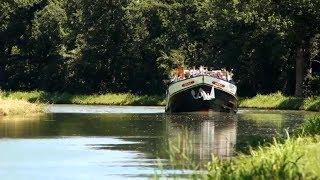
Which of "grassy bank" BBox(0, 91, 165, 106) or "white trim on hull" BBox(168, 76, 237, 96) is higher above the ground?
"white trim on hull" BBox(168, 76, 237, 96)

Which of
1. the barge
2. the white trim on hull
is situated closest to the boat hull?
the barge

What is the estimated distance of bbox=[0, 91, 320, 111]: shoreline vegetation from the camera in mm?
67881

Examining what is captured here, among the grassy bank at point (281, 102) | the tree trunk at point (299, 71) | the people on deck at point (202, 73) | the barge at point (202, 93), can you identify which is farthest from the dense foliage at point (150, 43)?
the barge at point (202, 93)

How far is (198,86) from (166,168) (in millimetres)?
36658

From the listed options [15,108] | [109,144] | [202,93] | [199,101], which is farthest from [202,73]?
[109,144]

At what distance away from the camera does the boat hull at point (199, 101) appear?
58.1m

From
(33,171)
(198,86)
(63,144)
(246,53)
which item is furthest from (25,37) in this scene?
(33,171)

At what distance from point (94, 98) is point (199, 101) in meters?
31.7

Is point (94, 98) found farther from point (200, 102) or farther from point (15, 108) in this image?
point (15, 108)

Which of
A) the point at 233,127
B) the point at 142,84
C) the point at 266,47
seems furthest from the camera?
the point at 142,84

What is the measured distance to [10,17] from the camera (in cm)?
10494

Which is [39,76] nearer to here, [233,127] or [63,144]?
[233,127]

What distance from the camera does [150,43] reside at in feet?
300

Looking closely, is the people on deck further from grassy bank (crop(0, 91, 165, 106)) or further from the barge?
grassy bank (crop(0, 91, 165, 106))
